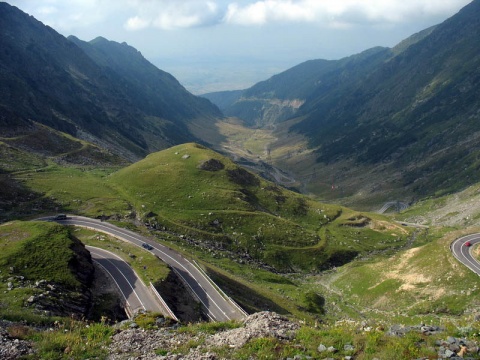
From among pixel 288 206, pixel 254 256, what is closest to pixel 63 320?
pixel 254 256

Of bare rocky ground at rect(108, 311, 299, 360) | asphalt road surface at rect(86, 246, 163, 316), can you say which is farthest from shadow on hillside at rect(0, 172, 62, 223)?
bare rocky ground at rect(108, 311, 299, 360)

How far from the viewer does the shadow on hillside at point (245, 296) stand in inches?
2601

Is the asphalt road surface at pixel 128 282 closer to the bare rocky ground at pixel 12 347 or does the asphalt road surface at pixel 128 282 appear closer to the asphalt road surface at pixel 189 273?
the asphalt road surface at pixel 189 273

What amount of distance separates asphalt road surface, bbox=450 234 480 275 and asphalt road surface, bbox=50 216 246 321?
44549 mm

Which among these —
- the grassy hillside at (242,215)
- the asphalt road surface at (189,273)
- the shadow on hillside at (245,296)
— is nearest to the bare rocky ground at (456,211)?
the grassy hillside at (242,215)

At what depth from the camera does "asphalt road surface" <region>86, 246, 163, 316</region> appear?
51.3 m

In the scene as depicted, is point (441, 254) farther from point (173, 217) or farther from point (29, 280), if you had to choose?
point (29, 280)

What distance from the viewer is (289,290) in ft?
278

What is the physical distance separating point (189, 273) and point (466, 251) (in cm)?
5566

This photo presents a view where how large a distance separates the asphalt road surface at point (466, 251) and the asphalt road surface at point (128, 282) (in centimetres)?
5630

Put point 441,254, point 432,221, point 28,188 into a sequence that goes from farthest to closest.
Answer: point 432,221
point 28,188
point 441,254

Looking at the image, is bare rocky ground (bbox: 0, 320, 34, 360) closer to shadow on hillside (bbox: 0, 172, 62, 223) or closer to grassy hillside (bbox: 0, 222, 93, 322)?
grassy hillside (bbox: 0, 222, 93, 322)

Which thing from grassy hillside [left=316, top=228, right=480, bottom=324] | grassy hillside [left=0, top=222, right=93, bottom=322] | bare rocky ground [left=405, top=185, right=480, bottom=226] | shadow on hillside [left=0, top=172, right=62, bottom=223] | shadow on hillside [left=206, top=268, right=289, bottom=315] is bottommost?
bare rocky ground [left=405, top=185, right=480, bottom=226]

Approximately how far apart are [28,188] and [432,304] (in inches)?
4019
